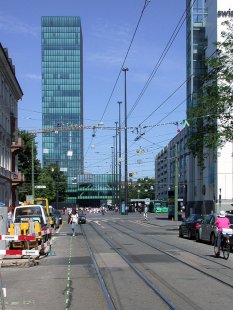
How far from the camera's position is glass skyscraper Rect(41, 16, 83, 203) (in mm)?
84562

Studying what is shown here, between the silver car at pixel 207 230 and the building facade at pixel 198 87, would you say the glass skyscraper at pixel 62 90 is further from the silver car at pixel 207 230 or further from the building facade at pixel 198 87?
the silver car at pixel 207 230

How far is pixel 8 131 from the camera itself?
5519 cm

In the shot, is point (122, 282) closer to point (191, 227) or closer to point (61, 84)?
point (191, 227)

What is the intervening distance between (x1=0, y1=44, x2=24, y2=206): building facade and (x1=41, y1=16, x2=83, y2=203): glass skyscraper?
24.9 feet

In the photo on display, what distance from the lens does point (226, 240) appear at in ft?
61.8

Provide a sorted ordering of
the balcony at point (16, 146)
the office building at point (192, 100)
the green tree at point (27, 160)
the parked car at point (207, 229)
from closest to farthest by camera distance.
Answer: the parked car at point (207, 229)
the balcony at point (16, 146)
the office building at point (192, 100)
the green tree at point (27, 160)

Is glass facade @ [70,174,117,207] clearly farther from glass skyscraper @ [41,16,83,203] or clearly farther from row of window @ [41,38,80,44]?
row of window @ [41,38,80,44]

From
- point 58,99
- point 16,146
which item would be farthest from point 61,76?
point 16,146

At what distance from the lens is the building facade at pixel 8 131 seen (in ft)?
163

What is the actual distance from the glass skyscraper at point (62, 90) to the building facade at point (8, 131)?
759cm

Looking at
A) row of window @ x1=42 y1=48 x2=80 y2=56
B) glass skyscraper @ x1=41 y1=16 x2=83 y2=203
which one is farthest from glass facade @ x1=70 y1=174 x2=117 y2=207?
row of window @ x1=42 y1=48 x2=80 y2=56

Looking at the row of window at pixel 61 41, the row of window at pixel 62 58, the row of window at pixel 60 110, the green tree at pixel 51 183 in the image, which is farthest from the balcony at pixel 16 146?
the row of window at pixel 61 41

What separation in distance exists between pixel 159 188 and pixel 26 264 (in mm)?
159966

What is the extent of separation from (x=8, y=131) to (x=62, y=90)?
136 feet
